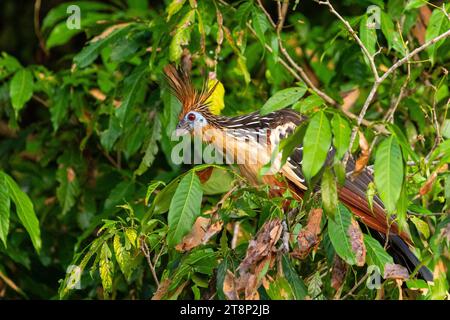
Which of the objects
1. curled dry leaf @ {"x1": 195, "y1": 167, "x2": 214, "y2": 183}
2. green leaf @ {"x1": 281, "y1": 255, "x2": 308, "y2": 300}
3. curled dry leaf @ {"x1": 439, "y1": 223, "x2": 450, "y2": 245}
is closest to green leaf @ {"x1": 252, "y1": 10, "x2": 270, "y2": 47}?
curled dry leaf @ {"x1": 195, "y1": 167, "x2": 214, "y2": 183}

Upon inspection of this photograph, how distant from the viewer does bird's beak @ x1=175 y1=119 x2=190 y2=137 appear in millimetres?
3986

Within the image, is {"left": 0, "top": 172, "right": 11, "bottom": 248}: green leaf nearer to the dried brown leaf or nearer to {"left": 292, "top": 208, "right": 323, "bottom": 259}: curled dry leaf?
the dried brown leaf

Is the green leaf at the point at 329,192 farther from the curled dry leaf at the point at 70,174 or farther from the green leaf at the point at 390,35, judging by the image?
the curled dry leaf at the point at 70,174

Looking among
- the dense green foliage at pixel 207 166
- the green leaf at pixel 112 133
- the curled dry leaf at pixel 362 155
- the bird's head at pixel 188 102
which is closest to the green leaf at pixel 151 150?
the dense green foliage at pixel 207 166

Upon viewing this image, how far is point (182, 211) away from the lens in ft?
9.22

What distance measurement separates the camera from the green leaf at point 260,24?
13.2 feet

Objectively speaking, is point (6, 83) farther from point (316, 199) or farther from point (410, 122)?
point (316, 199)

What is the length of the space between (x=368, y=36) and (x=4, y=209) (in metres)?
1.74

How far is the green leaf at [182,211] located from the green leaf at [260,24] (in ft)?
4.41

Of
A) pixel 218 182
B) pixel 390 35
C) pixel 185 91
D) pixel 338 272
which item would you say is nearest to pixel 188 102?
pixel 185 91

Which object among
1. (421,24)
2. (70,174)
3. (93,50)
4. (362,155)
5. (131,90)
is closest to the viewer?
(362,155)

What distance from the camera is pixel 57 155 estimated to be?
16.7 feet

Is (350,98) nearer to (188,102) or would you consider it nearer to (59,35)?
(188,102)
